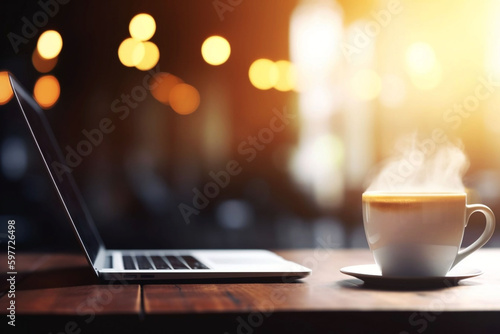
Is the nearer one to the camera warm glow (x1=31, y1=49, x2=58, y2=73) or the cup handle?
the cup handle

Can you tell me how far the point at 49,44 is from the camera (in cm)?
190

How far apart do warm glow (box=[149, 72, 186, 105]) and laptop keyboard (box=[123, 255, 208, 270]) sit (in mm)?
1123

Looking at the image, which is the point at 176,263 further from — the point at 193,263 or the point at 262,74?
the point at 262,74

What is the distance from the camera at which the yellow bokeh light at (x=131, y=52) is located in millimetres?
2023

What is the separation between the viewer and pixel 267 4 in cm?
238

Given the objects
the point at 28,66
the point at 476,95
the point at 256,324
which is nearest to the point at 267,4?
the point at 28,66

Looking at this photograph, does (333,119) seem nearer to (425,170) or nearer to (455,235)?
(425,170)

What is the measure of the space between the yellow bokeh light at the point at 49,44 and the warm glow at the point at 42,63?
1cm

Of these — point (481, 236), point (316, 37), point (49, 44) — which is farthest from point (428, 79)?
point (481, 236)

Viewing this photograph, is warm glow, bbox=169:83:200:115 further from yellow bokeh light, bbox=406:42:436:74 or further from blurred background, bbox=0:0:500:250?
yellow bokeh light, bbox=406:42:436:74

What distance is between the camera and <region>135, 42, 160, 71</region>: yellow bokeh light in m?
2.13

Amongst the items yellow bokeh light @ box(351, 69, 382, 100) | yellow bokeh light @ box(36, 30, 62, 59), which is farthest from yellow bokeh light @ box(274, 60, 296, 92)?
yellow bokeh light @ box(36, 30, 62, 59)

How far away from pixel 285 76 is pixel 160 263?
1.74 meters

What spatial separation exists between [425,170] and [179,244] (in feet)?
4.57
